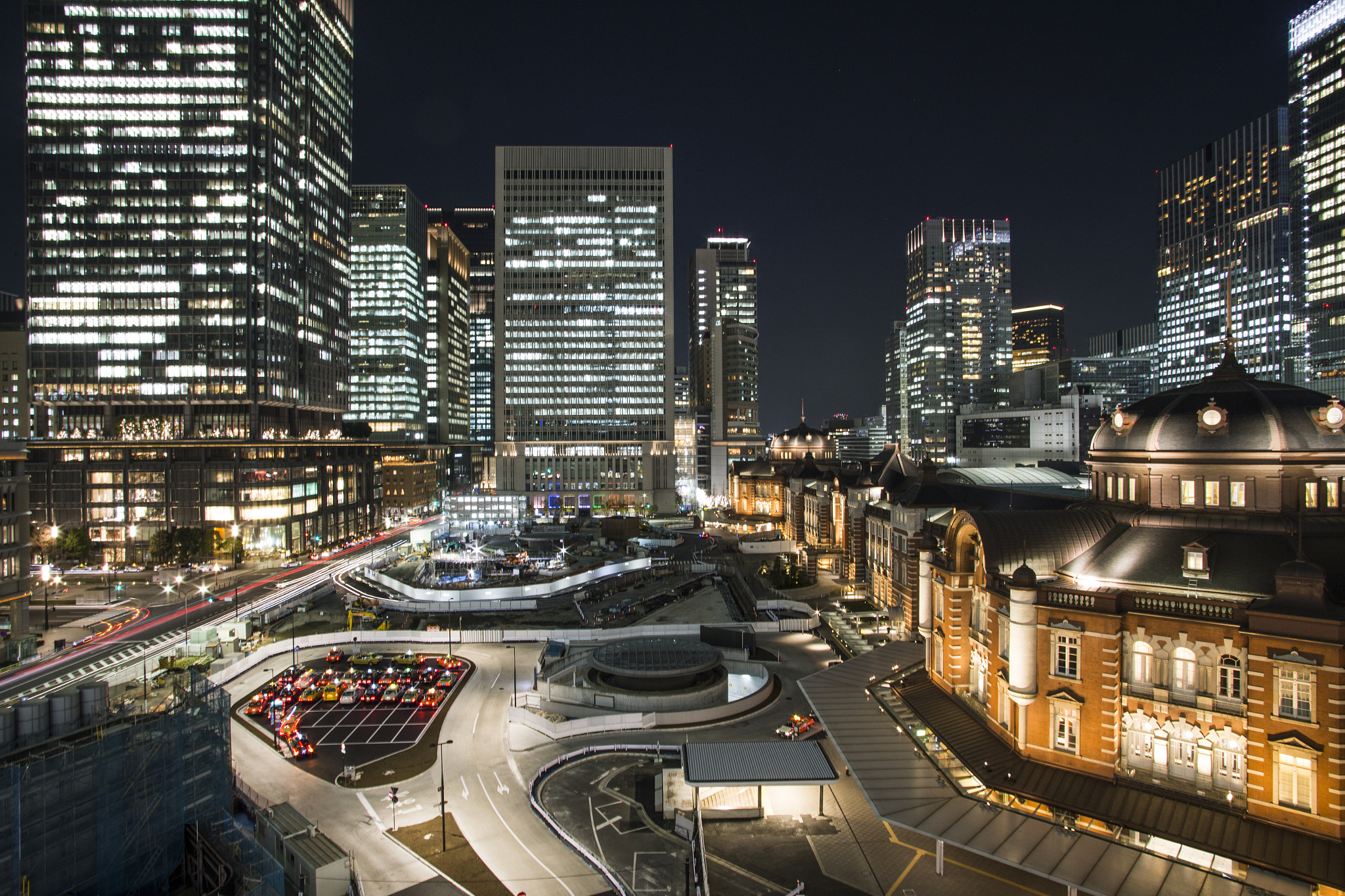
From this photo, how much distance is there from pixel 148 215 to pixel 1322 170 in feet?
614

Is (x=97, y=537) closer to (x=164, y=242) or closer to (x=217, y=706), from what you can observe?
(x=164, y=242)

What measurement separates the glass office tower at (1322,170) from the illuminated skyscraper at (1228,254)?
22.6m

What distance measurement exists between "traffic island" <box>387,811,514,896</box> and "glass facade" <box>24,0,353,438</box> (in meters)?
102

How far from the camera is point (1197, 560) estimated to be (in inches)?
1249

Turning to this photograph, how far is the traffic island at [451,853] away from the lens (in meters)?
30.8

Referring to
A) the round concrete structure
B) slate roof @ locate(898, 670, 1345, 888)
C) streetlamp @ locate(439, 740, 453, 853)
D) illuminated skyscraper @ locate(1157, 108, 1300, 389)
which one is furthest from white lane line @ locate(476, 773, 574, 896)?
illuminated skyscraper @ locate(1157, 108, 1300, 389)

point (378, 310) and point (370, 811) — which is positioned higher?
point (378, 310)

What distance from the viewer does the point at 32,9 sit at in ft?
369

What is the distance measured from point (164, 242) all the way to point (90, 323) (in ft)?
58.6

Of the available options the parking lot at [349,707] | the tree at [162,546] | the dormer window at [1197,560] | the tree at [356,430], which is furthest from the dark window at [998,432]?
the tree at [162,546]

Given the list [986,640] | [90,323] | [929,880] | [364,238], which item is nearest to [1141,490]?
[986,640]

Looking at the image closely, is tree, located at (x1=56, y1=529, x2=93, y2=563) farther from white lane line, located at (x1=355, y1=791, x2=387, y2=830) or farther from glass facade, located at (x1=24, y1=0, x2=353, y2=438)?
white lane line, located at (x1=355, y1=791, x2=387, y2=830)

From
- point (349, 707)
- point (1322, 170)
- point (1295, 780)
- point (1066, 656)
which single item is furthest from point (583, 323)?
point (1295, 780)

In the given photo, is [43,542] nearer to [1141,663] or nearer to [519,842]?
[519,842]
